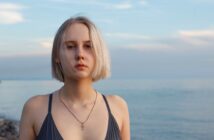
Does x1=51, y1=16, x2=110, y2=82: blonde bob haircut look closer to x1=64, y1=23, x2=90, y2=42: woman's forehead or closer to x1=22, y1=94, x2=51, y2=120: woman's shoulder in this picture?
x1=64, y1=23, x2=90, y2=42: woman's forehead

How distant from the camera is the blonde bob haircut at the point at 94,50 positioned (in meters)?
3.24

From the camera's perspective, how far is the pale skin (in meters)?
3.22

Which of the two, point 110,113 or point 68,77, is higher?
point 68,77

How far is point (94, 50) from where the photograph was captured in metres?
3.23

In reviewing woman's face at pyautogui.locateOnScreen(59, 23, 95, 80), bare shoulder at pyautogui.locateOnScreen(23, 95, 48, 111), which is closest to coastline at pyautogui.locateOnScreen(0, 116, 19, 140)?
bare shoulder at pyautogui.locateOnScreen(23, 95, 48, 111)

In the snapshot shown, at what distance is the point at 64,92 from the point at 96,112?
0.26 m

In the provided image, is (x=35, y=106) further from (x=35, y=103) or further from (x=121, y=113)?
(x=121, y=113)

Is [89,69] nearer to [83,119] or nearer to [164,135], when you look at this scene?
[83,119]

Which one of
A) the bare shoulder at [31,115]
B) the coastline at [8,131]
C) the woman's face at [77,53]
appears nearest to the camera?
the woman's face at [77,53]

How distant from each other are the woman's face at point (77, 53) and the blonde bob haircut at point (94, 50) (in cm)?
3

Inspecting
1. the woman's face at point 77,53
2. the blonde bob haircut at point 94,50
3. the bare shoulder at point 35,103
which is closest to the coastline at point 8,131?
the bare shoulder at point 35,103

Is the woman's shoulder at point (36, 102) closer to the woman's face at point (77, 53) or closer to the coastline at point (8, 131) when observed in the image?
the woman's face at point (77, 53)

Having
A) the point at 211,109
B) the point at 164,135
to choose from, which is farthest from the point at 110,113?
the point at 211,109

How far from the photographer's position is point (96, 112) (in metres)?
3.39
